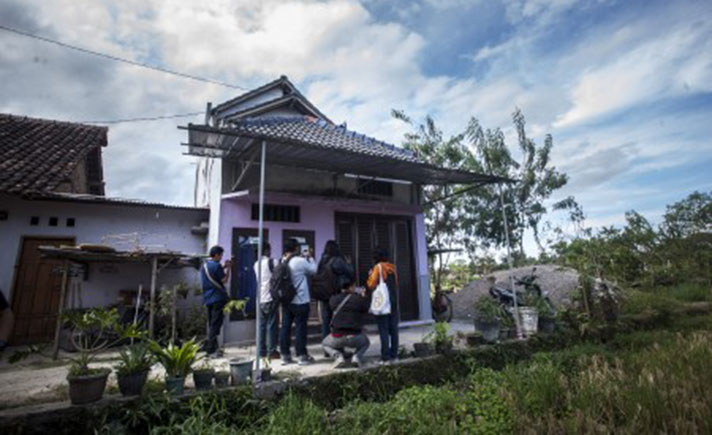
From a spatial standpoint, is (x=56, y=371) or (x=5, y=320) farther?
(x=56, y=371)

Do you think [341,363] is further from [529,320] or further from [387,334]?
[529,320]

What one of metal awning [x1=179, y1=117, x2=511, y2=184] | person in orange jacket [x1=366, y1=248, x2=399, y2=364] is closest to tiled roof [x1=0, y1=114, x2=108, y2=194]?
metal awning [x1=179, y1=117, x2=511, y2=184]


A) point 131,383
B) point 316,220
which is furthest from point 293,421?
point 316,220

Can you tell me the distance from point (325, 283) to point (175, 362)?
247 centimetres

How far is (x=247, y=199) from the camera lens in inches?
277

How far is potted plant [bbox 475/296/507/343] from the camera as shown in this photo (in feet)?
19.3

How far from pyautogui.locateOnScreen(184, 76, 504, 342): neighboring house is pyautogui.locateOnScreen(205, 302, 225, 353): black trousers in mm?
1103

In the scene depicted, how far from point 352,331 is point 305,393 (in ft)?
3.41

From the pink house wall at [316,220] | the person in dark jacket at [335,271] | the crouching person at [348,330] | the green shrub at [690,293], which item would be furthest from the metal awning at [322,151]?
the green shrub at [690,293]

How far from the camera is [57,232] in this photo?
7250 millimetres

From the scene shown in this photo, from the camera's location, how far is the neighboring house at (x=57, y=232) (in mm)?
6902

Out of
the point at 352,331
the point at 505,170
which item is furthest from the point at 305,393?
the point at 505,170

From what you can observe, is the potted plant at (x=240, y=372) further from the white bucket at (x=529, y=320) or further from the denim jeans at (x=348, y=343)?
the white bucket at (x=529, y=320)

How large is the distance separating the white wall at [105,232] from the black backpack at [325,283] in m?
3.89
